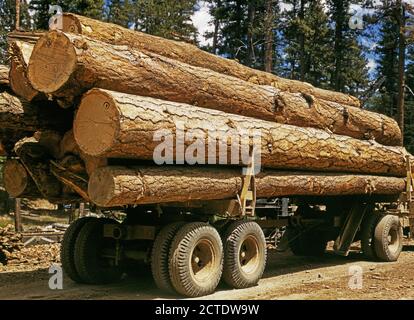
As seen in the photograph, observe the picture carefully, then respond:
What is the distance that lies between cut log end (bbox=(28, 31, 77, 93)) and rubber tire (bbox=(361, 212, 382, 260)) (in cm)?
848

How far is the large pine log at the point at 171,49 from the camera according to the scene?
25.4 feet

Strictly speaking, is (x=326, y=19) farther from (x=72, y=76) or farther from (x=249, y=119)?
(x=72, y=76)

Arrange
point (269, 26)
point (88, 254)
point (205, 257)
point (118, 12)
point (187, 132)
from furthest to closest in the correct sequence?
point (118, 12), point (269, 26), point (88, 254), point (205, 257), point (187, 132)

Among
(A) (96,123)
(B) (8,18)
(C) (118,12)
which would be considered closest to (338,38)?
(C) (118,12)

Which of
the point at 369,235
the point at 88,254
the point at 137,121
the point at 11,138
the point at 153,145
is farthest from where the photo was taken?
the point at 369,235

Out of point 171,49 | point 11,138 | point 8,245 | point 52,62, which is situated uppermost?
point 171,49

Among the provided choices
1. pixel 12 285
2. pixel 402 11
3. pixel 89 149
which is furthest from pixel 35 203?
pixel 89 149

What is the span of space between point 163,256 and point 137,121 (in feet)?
6.98

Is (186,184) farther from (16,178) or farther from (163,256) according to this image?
(16,178)

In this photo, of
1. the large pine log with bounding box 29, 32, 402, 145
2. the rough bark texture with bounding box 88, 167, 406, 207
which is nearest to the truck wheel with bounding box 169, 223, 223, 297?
the rough bark texture with bounding box 88, 167, 406, 207

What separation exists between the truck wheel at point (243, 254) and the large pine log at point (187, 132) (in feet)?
4.07

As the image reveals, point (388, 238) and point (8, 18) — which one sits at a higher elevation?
point (8, 18)

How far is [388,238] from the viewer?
12.8 meters
